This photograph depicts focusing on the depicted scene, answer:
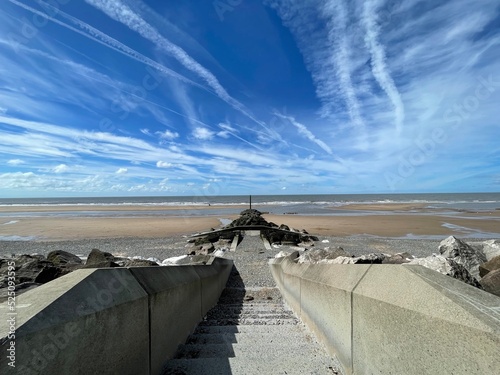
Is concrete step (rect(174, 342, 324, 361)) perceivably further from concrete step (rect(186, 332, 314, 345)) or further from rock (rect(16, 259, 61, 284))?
rock (rect(16, 259, 61, 284))

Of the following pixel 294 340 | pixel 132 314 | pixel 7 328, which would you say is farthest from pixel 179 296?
pixel 7 328

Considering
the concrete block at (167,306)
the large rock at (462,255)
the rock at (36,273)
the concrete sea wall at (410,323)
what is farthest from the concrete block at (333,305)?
the large rock at (462,255)

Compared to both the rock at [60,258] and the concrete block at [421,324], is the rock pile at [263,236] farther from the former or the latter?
the concrete block at [421,324]

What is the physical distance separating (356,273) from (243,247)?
14462mm

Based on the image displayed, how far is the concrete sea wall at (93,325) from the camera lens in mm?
1446

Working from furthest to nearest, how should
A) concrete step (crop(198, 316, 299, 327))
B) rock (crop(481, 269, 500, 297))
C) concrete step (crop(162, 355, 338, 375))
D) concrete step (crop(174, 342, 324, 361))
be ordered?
1. concrete step (crop(198, 316, 299, 327))
2. rock (crop(481, 269, 500, 297))
3. concrete step (crop(174, 342, 324, 361))
4. concrete step (crop(162, 355, 338, 375))

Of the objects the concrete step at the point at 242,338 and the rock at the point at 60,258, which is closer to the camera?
the concrete step at the point at 242,338

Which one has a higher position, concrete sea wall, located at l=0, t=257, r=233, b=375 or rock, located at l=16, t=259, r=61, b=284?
concrete sea wall, located at l=0, t=257, r=233, b=375

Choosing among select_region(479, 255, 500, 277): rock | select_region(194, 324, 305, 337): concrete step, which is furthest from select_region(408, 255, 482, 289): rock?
select_region(194, 324, 305, 337): concrete step

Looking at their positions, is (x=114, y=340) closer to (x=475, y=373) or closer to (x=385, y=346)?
(x=385, y=346)

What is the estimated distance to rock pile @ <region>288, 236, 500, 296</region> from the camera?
4.04m

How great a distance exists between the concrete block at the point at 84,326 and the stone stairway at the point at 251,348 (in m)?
0.67

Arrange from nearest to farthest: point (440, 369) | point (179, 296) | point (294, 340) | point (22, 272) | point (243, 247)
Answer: point (440, 369) < point (179, 296) < point (294, 340) < point (22, 272) < point (243, 247)

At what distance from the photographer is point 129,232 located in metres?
24.7
